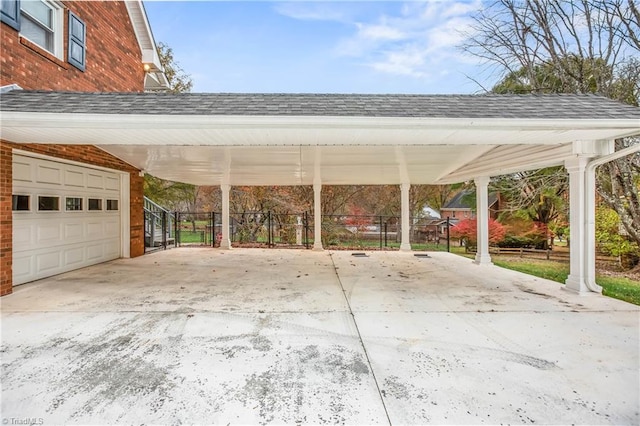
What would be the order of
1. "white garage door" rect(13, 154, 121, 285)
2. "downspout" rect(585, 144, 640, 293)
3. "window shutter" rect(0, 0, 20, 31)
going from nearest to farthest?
"window shutter" rect(0, 0, 20, 31), "downspout" rect(585, 144, 640, 293), "white garage door" rect(13, 154, 121, 285)

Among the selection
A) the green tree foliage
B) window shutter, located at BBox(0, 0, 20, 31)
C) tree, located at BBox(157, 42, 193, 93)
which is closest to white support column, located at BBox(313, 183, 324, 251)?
window shutter, located at BBox(0, 0, 20, 31)

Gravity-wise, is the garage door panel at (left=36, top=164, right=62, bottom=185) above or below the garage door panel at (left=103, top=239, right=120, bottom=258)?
above

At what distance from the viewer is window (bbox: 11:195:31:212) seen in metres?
4.88

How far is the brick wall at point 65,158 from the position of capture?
173 inches

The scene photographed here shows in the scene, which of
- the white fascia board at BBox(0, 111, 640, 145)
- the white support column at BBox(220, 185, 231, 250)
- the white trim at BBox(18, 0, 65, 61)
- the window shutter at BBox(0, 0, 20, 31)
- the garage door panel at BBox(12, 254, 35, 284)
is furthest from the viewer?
the white support column at BBox(220, 185, 231, 250)

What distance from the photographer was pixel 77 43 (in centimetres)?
570

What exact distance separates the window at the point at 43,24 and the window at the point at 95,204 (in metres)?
2.87

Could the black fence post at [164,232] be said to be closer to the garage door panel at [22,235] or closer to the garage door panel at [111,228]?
the garage door panel at [111,228]

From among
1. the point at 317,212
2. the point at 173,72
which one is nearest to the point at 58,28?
the point at 317,212

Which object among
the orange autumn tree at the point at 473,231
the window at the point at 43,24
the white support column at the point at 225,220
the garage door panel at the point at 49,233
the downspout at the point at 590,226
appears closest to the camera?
the downspout at the point at 590,226

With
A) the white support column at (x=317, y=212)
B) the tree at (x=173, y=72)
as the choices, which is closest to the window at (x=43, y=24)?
the white support column at (x=317, y=212)

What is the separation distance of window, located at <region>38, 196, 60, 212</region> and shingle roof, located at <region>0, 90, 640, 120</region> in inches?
81.0

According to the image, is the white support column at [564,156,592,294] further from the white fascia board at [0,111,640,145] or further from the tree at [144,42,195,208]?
the tree at [144,42,195,208]

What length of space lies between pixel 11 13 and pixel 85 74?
167 centimetres
